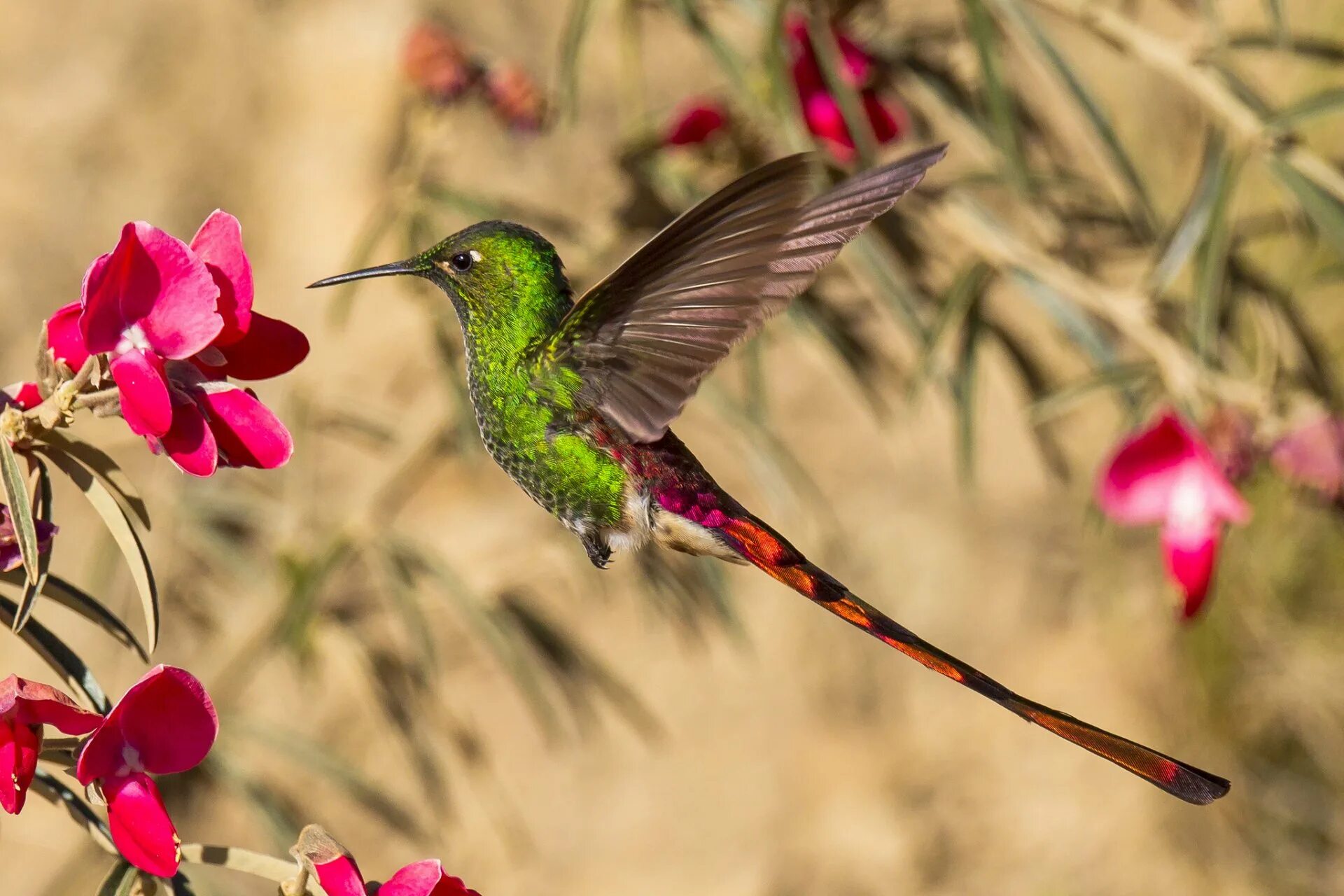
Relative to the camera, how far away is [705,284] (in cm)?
62

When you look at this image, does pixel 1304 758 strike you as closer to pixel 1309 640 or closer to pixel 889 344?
pixel 1309 640

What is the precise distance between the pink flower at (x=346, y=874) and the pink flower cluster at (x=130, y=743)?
0.05 metres

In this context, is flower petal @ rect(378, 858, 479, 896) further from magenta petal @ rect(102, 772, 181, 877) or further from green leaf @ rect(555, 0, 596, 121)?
green leaf @ rect(555, 0, 596, 121)

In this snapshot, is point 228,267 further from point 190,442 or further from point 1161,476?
point 1161,476

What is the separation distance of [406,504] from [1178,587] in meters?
1.18

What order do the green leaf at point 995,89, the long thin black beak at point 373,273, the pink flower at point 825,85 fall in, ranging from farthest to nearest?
1. the pink flower at point 825,85
2. the green leaf at point 995,89
3. the long thin black beak at point 373,273

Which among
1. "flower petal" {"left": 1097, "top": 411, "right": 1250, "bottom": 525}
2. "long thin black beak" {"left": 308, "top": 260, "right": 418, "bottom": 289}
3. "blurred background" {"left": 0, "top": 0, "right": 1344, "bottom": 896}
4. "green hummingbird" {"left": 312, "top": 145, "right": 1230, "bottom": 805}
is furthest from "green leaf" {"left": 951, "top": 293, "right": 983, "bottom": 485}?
"long thin black beak" {"left": 308, "top": 260, "right": 418, "bottom": 289}

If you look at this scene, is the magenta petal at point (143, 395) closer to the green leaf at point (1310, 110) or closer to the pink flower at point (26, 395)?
the pink flower at point (26, 395)

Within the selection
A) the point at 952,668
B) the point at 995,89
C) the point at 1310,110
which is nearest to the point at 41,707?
→ the point at 952,668

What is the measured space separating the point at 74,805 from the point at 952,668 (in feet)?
1.21

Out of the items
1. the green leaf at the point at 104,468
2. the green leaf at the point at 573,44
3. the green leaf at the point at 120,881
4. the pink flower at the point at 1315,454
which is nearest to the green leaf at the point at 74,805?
the green leaf at the point at 120,881

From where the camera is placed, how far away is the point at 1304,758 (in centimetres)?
293

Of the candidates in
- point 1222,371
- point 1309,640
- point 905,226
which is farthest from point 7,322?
point 1309,640

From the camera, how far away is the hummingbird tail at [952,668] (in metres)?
0.52
